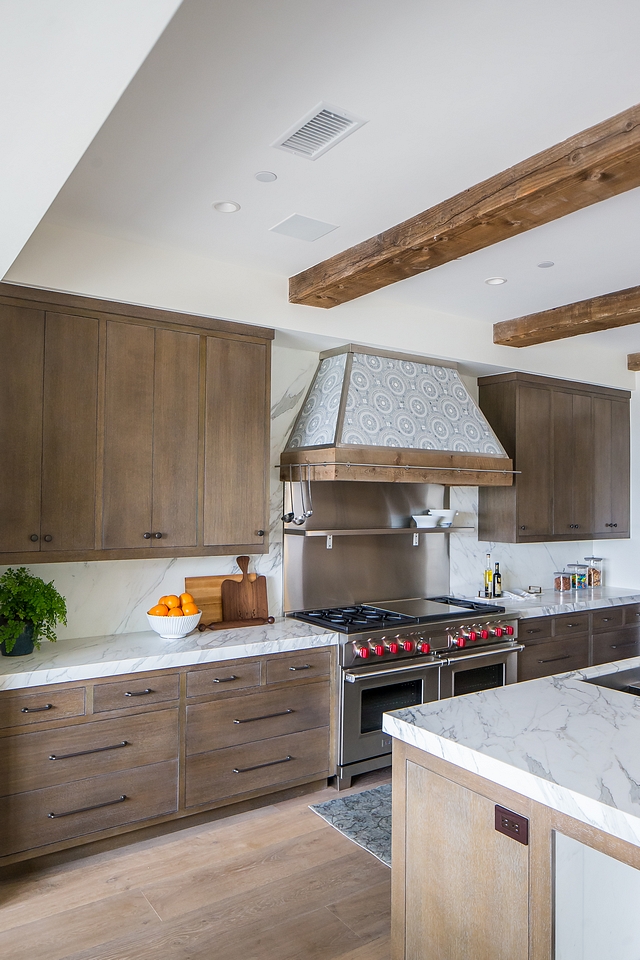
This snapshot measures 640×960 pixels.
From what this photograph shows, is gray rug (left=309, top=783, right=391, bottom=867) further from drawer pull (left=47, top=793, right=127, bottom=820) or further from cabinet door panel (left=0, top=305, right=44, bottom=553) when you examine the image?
cabinet door panel (left=0, top=305, right=44, bottom=553)

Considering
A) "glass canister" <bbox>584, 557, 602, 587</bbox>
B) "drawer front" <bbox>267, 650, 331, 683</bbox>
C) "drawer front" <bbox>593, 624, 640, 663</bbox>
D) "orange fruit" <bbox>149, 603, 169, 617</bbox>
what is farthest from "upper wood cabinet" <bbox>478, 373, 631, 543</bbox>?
"orange fruit" <bbox>149, 603, 169, 617</bbox>

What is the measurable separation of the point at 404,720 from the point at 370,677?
184cm

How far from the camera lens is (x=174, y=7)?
1.13 meters

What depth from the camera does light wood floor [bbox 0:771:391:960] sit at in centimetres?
249

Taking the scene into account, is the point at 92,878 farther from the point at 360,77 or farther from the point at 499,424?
the point at 499,424

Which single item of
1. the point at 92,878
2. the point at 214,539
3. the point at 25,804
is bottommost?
the point at 92,878

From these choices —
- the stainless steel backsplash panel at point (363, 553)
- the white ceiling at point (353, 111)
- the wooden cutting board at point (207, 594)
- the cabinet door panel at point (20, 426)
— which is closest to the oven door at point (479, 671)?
the stainless steel backsplash panel at point (363, 553)

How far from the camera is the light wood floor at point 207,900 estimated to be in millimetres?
2486

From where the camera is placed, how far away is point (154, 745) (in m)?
3.21

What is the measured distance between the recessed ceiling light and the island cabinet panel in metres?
2.31

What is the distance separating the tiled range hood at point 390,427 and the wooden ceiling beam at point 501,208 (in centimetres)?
67

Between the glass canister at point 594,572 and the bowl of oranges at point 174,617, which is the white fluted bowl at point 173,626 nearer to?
the bowl of oranges at point 174,617

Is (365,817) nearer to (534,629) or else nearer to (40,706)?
(40,706)

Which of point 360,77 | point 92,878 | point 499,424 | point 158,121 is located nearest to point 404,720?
point 92,878
